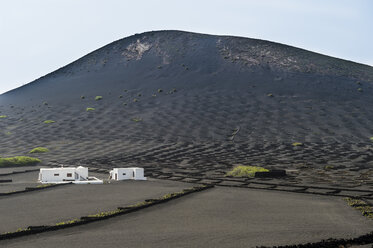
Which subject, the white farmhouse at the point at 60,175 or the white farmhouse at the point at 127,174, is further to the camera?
the white farmhouse at the point at 127,174

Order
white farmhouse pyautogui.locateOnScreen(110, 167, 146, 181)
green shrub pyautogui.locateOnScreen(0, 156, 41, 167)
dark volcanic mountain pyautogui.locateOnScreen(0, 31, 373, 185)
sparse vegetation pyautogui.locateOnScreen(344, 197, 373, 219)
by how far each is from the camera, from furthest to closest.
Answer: dark volcanic mountain pyautogui.locateOnScreen(0, 31, 373, 185) < green shrub pyautogui.locateOnScreen(0, 156, 41, 167) < white farmhouse pyautogui.locateOnScreen(110, 167, 146, 181) < sparse vegetation pyautogui.locateOnScreen(344, 197, 373, 219)

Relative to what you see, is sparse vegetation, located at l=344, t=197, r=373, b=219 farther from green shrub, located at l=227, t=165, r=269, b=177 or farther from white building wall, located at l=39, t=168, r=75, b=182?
white building wall, located at l=39, t=168, r=75, b=182

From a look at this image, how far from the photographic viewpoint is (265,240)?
21.2 m

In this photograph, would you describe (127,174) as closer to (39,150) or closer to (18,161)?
(18,161)

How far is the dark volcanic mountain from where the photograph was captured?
77.6m

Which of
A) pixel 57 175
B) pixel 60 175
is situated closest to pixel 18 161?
pixel 57 175

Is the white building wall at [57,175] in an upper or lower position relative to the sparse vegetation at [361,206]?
upper

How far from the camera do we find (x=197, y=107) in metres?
108

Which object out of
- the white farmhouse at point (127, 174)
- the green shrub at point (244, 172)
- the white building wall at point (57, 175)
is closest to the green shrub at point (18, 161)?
the white building wall at point (57, 175)

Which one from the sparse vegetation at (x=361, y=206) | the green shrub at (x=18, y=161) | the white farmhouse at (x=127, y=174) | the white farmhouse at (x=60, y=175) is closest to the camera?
the sparse vegetation at (x=361, y=206)

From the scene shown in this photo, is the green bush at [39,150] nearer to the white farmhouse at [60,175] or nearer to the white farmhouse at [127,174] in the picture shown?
the white farmhouse at [60,175]

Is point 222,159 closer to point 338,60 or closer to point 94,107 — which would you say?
point 94,107

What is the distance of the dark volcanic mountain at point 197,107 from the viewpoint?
255 feet

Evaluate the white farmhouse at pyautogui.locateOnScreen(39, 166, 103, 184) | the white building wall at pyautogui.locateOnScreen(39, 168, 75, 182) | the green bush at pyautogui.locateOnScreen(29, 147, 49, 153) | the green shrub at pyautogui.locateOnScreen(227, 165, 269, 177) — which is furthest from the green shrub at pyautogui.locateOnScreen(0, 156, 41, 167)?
the green shrub at pyautogui.locateOnScreen(227, 165, 269, 177)
